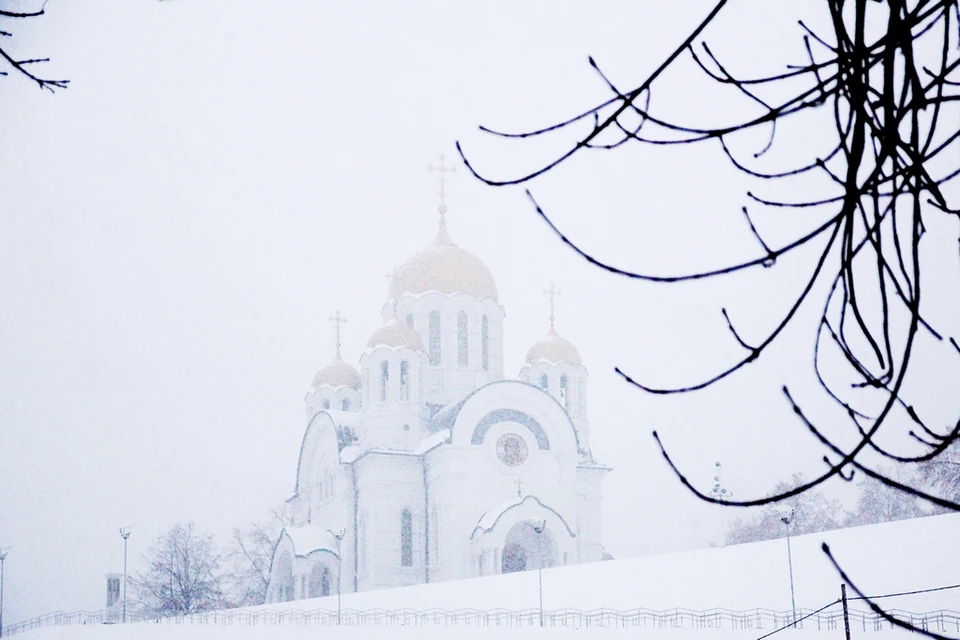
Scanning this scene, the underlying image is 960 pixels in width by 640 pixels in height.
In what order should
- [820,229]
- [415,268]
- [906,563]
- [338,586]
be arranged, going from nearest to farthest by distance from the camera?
[820,229]
[906,563]
[338,586]
[415,268]

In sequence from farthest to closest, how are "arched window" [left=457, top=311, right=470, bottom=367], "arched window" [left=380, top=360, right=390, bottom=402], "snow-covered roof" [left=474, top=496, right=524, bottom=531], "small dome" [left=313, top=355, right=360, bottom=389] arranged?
"small dome" [left=313, top=355, right=360, bottom=389], "arched window" [left=457, top=311, right=470, bottom=367], "arched window" [left=380, top=360, right=390, bottom=402], "snow-covered roof" [left=474, top=496, right=524, bottom=531]

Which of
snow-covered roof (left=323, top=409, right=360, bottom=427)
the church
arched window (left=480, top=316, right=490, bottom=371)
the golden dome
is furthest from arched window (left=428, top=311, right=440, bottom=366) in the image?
snow-covered roof (left=323, top=409, right=360, bottom=427)

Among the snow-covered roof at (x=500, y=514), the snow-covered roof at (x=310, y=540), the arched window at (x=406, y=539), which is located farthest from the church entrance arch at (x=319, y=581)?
the snow-covered roof at (x=500, y=514)

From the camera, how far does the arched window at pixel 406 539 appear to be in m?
34.0

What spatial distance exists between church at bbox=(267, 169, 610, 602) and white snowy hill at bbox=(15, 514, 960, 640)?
4.87 metres

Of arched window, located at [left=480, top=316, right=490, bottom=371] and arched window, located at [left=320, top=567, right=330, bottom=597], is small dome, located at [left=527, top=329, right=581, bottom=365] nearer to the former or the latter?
arched window, located at [left=480, top=316, right=490, bottom=371]

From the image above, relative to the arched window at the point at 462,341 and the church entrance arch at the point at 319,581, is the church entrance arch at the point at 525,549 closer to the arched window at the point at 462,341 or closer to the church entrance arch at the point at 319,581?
the church entrance arch at the point at 319,581

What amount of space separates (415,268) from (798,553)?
19.1 meters

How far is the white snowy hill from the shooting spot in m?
18.0

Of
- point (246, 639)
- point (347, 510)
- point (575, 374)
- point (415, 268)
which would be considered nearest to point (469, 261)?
point (415, 268)

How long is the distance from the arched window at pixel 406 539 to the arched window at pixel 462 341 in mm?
5360

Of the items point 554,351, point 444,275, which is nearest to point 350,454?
point 444,275

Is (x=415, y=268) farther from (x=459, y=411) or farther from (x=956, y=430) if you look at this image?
(x=956, y=430)

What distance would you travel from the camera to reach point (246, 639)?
902 inches
